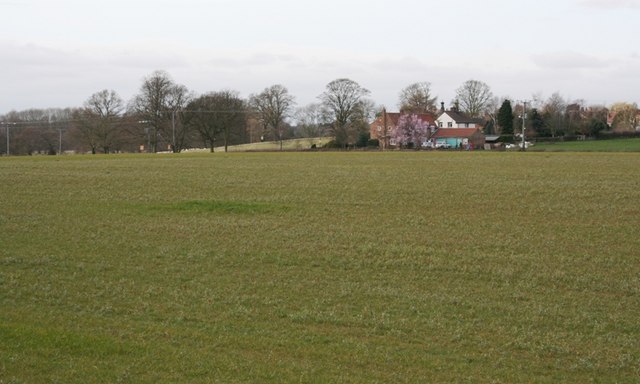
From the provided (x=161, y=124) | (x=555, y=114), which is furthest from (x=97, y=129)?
(x=555, y=114)

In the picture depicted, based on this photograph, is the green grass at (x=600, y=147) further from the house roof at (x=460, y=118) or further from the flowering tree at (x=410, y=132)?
the house roof at (x=460, y=118)

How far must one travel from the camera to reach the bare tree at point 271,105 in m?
141

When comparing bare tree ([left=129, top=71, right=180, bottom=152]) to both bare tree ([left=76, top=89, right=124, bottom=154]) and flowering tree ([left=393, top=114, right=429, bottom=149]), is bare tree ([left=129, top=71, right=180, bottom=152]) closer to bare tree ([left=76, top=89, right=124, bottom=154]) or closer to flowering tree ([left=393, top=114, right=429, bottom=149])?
bare tree ([left=76, top=89, right=124, bottom=154])

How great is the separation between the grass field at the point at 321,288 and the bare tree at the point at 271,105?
112 m

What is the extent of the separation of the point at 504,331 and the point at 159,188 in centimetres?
2476

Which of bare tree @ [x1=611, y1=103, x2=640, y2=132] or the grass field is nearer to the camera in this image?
the grass field

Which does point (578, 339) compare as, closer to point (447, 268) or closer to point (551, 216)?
point (447, 268)

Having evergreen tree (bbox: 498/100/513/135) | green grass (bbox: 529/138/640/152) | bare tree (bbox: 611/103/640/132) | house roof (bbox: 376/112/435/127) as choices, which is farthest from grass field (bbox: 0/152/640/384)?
bare tree (bbox: 611/103/640/132)

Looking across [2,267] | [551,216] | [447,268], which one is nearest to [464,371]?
[447,268]

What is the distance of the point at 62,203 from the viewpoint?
27.9 metres

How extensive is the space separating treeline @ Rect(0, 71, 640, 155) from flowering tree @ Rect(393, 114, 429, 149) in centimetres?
661

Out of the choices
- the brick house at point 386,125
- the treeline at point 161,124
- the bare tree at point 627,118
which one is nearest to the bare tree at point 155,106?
the treeline at point 161,124

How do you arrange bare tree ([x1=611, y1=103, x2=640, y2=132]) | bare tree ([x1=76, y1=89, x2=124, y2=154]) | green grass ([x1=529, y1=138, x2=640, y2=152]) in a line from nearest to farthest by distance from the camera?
1. green grass ([x1=529, y1=138, x2=640, y2=152])
2. bare tree ([x1=76, y1=89, x2=124, y2=154])
3. bare tree ([x1=611, y1=103, x2=640, y2=132])

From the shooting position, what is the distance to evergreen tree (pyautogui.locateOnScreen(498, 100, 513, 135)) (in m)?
138
